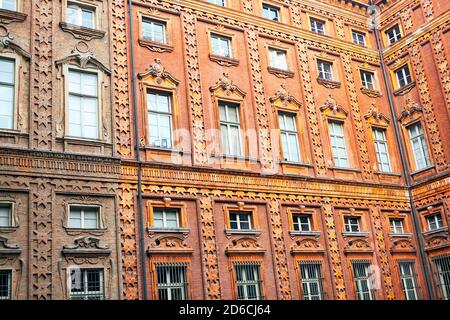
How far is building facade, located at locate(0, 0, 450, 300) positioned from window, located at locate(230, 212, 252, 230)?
0.32 ft

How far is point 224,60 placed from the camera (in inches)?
844

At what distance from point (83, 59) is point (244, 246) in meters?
8.52

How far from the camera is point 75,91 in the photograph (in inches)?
695

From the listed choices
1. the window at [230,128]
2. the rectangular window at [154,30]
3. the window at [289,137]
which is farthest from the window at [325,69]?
the rectangular window at [154,30]

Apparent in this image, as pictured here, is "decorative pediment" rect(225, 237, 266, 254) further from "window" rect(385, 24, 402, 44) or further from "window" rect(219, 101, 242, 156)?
"window" rect(385, 24, 402, 44)

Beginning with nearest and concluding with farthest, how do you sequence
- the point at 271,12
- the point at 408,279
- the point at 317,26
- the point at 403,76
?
the point at 408,279, the point at 271,12, the point at 317,26, the point at 403,76

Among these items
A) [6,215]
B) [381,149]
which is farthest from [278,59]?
[6,215]

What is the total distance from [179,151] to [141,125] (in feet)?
5.32

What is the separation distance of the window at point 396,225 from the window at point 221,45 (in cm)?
1022

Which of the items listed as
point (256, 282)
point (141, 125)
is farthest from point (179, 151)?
point (256, 282)

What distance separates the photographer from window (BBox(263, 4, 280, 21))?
2392 centimetres

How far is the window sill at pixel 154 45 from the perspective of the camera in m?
19.6

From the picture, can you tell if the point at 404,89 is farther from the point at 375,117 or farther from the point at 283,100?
the point at 283,100

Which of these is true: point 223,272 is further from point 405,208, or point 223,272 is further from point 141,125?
point 405,208
